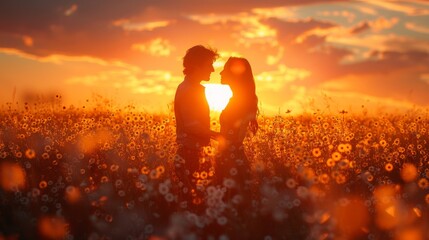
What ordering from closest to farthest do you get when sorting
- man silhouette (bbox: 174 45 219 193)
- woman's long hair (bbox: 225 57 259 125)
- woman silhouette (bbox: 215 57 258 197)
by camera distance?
man silhouette (bbox: 174 45 219 193) → woman silhouette (bbox: 215 57 258 197) → woman's long hair (bbox: 225 57 259 125)

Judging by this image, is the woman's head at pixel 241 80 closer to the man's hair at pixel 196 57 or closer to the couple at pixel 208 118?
the couple at pixel 208 118

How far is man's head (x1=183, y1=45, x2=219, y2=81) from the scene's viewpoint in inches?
322

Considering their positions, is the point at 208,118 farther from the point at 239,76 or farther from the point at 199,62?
the point at 239,76

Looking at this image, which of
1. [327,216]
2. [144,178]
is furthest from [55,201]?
[327,216]

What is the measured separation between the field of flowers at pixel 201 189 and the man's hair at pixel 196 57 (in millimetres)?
1196

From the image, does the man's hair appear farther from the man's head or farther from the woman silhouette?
the woman silhouette

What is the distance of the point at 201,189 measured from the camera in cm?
720

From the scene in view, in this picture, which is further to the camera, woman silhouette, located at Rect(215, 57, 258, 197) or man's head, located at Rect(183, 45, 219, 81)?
woman silhouette, located at Rect(215, 57, 258, 197)

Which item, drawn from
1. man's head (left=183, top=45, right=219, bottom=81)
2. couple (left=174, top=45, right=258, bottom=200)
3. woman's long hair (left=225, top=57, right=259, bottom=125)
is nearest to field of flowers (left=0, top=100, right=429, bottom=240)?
couple (left=174, top=45, right=258, bottom=200)

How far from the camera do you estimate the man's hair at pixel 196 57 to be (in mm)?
8180

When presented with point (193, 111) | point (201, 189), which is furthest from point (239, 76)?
point (201, 189)

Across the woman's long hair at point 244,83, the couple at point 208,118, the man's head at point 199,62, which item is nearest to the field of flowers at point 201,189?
the couple at point 208,118

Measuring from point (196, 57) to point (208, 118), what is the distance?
2.88 ft

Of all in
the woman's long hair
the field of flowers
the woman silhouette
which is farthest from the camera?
the woman's long hair
